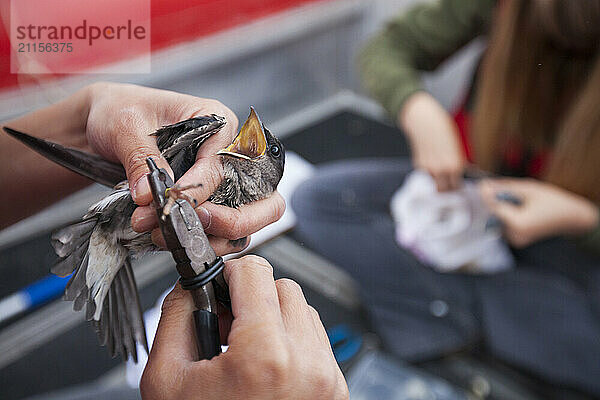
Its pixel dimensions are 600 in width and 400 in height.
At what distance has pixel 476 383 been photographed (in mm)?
922

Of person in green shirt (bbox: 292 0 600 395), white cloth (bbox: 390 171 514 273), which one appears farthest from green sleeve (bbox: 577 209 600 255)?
white cloth (bbox: 390 171 514 273)

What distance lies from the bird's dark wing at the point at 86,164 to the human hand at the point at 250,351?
6cm

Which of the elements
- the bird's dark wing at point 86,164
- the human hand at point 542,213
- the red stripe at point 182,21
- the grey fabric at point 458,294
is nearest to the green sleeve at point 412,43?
the grey fabric at point 458,294

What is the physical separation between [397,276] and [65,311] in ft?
2.08

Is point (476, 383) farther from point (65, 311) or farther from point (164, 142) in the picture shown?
point (164, 142)

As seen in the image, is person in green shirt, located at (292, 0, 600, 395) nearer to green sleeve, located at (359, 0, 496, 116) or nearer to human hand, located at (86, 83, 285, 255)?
green sleeve, located at (359, 0, 496, 116)

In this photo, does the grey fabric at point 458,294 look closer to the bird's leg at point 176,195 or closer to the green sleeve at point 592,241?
the green sleeve at point 592,241

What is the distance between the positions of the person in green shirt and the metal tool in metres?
0.48

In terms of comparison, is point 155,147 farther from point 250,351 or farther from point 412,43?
point 412,43

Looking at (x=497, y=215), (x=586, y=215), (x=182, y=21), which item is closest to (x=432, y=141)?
(x=497, y=215)

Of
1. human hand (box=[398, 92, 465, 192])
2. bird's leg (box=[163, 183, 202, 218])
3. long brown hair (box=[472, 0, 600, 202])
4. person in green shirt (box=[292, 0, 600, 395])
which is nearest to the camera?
bird's leg (box=[163, 183, 202, 218])

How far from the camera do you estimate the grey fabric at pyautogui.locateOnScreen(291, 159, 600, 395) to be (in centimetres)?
88

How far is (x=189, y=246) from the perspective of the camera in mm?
229

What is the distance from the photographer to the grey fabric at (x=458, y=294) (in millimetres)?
885
